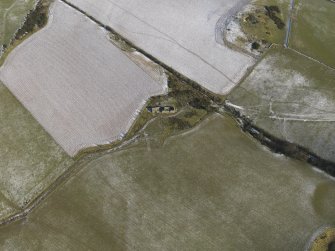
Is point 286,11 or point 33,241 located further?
point 286,11

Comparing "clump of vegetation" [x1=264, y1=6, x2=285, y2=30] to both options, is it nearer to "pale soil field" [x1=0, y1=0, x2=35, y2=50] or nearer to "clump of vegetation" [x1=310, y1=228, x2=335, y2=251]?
"clump of vegetation" [x1=310, y1=228, x2=335, y2=251]

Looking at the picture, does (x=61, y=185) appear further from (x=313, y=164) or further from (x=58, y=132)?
(x=313, y=164)

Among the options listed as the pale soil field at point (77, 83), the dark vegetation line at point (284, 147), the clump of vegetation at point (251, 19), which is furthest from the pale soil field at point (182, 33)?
the dark vegetation line at point (284, 147)

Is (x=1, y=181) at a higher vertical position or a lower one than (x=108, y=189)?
lower

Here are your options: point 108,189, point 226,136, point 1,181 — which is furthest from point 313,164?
point 1,181

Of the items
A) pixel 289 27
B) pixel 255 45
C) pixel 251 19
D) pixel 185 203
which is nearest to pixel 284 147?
pixel 185 203

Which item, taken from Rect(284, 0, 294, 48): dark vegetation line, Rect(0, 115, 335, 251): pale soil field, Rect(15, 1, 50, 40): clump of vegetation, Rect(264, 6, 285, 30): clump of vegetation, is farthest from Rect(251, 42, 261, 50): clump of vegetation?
Rect(15, 1, 50, 40): clump of vegetation
